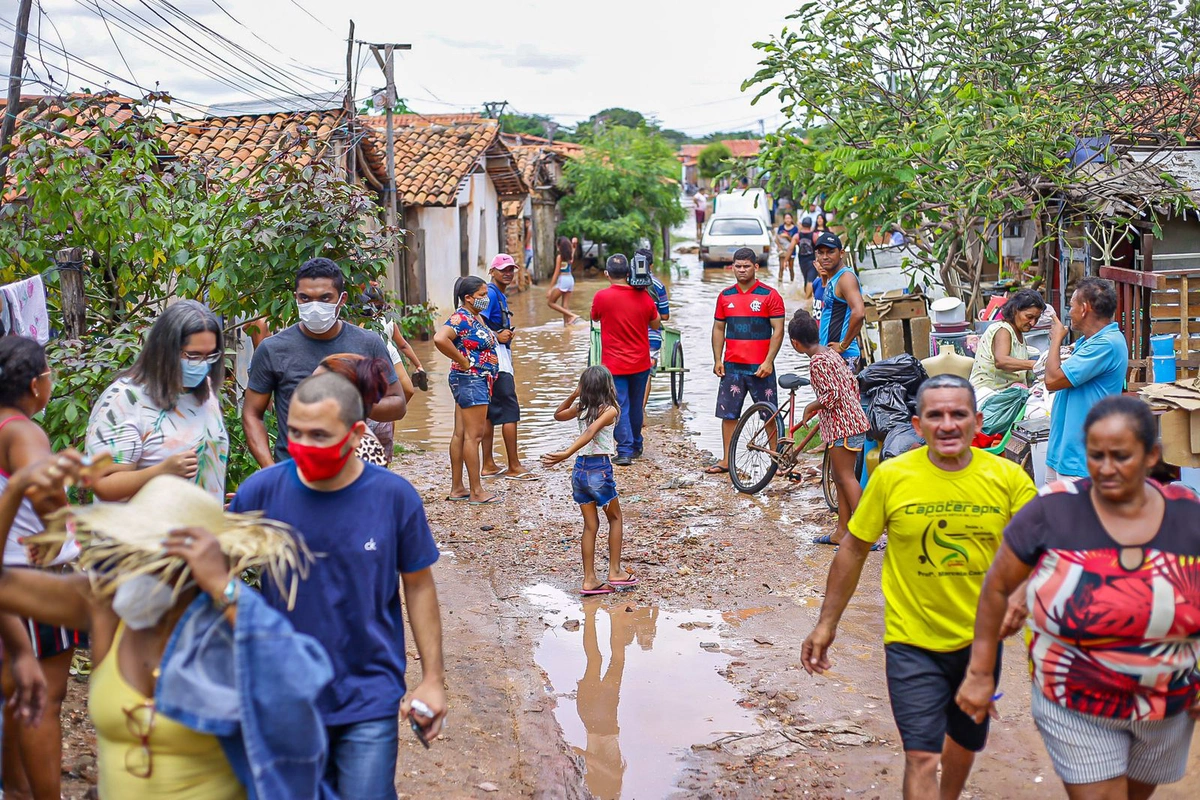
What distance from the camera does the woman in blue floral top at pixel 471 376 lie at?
9.33 m

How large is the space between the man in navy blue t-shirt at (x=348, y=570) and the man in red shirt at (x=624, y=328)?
7.14m

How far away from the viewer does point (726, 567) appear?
7.92 m

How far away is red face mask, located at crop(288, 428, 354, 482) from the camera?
3.15 m

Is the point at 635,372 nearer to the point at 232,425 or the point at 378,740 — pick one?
the point at 232,425

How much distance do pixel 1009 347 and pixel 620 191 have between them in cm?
2582

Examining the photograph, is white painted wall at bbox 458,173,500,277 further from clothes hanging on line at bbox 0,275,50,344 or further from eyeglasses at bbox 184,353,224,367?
eyeglasses at bbox 184,353,224,367

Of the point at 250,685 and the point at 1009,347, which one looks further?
the point at 1009,347

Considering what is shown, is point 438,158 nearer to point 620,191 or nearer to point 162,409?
point 620,191

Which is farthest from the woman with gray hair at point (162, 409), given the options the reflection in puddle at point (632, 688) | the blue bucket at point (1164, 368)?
the blue bucket at point (1164, 368)

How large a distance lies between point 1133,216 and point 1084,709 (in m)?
8.76

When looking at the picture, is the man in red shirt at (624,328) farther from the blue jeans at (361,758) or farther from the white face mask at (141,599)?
the white face mask at (141,599)

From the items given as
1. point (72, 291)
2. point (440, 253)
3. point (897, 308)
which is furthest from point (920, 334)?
point (440, 253)

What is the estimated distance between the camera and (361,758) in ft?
10.4

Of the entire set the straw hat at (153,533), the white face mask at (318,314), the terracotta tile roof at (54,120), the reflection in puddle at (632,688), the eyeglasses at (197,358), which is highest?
the terracotta tile roof at (54,120)
